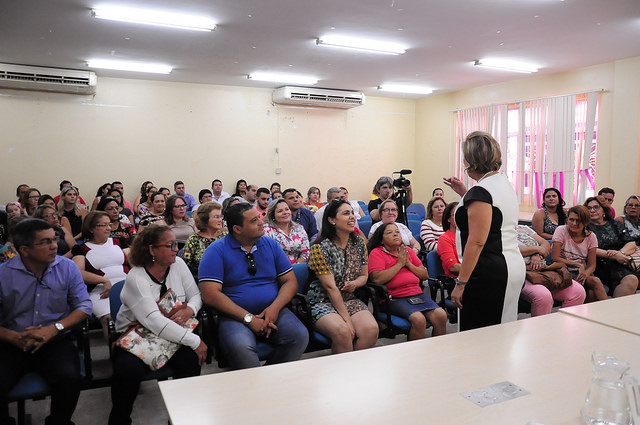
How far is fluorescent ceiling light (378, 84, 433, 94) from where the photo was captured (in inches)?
368

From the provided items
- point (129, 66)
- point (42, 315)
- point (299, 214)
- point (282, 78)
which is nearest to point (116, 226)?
point (299, 214)

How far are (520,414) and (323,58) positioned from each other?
634cm

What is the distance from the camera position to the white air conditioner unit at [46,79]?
24.1 feet

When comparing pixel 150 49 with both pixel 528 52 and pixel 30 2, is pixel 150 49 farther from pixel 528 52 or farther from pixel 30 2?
pixel 528 52

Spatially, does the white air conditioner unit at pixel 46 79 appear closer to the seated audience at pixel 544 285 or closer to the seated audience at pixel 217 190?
the seated audience at pixel 217 190

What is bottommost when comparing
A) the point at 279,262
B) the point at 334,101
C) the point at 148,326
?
the point at 148,326

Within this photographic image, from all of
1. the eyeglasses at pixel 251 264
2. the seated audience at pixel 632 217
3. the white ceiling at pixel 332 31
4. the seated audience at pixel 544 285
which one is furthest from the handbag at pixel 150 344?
the seated audience at pixel 632 217

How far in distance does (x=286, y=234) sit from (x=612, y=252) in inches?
119

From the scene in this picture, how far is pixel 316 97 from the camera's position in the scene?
939 cm

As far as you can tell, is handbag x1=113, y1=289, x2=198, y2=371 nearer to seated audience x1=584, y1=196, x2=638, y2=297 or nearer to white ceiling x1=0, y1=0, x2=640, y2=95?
white ceiling x1=0, y1=0, x2=640, y2=95

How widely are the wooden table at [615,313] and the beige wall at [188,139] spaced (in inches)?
308

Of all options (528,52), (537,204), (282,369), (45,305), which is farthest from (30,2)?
(537,204)

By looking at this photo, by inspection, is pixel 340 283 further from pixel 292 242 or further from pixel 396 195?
pixel 396 195

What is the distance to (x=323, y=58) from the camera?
698 cm
